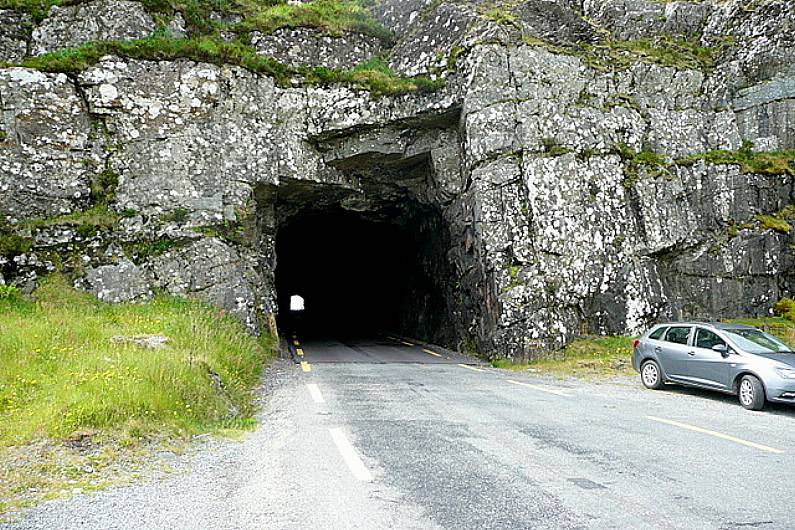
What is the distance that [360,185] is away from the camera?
22594 millimetres

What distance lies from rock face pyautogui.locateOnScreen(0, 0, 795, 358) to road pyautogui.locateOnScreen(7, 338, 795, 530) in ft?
25.7

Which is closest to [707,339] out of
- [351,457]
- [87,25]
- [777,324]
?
[777,324]

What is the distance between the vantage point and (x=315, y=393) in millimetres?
11922

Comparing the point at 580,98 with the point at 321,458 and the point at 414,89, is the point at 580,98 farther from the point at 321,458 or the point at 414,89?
the point at 321,458

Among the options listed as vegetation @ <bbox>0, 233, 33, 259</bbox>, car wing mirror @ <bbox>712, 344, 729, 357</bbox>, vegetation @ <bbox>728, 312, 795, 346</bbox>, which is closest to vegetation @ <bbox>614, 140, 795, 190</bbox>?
vegetation @ <bbox>728, 312, 795, 346</bbox>

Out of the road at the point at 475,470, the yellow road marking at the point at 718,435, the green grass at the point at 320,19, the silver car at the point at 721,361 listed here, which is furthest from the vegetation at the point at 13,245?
the yellow road marking at the point at 718,435

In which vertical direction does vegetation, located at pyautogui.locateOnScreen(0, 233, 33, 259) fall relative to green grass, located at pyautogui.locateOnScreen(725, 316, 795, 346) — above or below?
above

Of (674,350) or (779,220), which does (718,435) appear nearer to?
(674,350)

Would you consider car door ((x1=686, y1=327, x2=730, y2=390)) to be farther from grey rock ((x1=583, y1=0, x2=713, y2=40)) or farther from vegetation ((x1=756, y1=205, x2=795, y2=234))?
grey rock ((x1=583, y1=0, x2=713, y2=40))

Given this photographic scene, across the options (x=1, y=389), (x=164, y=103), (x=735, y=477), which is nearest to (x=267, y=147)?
(x=164, y=103)

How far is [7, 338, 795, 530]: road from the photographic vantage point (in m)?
5.10

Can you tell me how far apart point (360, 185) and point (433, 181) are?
8.56 feet

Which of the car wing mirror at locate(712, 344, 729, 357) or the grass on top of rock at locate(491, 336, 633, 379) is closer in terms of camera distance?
the car wing mirror at locate(712, 344, 729, 357)

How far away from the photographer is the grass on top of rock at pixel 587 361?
16.1m
